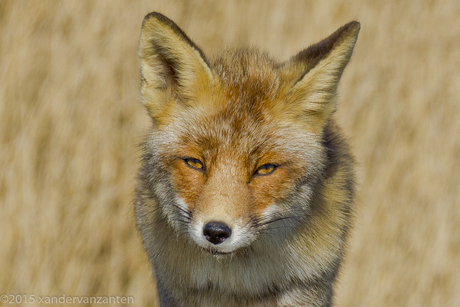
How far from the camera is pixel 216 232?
2.06 meters

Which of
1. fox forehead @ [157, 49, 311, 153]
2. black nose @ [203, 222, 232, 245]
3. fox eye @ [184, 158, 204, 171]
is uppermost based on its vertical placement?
fox forehead @ [157, 49, 311, 153]

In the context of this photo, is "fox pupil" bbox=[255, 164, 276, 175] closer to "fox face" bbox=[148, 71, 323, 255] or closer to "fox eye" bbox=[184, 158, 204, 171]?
"fox face" bbox=[148, 71, 323, 255]

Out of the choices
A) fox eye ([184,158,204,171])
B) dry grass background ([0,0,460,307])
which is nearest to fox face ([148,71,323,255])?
fox eye ([184,158,204,171])

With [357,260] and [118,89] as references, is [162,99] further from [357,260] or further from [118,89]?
[357,260]

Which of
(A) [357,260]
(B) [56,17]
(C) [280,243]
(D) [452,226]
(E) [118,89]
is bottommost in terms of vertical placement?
(A) [357,260]

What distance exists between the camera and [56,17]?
4.32 m

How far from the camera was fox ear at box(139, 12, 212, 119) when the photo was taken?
2375mm

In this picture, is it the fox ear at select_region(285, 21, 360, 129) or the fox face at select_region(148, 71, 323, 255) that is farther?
the fox ear at select_region(285, 21, 360, 129)

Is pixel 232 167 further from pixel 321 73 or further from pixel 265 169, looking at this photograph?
pixel 321 73

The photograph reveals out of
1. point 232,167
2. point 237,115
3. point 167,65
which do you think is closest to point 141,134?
point 167,65

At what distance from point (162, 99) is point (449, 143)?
172 inches

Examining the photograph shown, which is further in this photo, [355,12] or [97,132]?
[355,12]

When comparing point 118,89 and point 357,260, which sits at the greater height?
point 118,89

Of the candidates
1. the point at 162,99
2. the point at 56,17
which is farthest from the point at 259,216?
→ the point at 56,17
